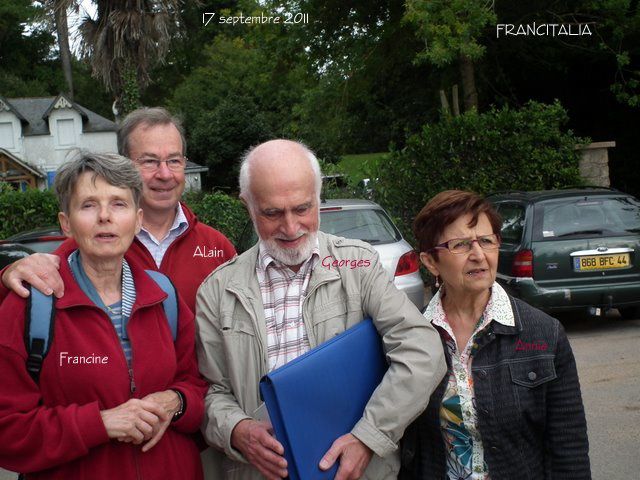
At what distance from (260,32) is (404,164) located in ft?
17.6

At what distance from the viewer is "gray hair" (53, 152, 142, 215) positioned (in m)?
2.17

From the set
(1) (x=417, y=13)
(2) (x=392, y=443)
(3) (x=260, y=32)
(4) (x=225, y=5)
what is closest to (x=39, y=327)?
(2) (x=392, y=443)

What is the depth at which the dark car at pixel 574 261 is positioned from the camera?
7.72 m

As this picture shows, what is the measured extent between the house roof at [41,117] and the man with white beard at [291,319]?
3657cm

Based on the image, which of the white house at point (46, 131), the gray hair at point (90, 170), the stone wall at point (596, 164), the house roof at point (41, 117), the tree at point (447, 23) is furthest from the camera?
the house roof at point (41, 117)

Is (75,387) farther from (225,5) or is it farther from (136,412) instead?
(225,5)

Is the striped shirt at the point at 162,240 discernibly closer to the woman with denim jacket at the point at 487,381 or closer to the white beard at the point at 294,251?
the white beard at the point at 294,251

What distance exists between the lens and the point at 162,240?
9.72ft

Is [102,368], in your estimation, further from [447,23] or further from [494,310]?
[447,23]

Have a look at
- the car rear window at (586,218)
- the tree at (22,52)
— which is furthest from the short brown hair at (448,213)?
the tree at (22,52)

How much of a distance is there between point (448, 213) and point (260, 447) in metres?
1.04

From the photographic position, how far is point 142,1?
53.0 feet

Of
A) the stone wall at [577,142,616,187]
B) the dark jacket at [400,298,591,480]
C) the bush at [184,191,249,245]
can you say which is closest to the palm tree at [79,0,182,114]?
the bush at [184,191,249,245]

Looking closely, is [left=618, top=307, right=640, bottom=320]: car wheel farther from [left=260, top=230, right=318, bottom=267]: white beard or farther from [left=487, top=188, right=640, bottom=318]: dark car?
[left=260, top=230, right=318, bottom=267]: white beard
